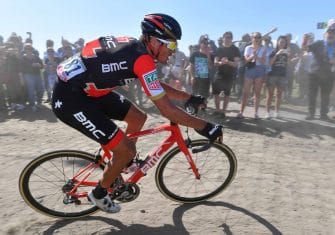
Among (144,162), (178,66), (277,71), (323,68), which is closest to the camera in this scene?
(144,162)

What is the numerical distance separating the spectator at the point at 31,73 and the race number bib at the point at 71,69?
728cm

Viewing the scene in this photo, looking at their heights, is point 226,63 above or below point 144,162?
above

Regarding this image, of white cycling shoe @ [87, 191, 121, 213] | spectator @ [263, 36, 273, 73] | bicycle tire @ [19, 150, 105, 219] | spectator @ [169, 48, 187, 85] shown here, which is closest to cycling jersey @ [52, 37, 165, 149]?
bicycle tire @ [19, 150, 105, 219]

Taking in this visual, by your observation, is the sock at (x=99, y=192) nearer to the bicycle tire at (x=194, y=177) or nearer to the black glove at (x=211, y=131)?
the bicycle tire at (x=194, y=177)

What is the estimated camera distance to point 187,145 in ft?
14.5

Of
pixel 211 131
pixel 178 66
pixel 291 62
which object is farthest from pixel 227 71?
pixel 211 131

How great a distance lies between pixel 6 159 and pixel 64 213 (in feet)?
8.63

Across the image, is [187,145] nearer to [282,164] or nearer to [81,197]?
[81,197]

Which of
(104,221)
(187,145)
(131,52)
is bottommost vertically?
(104,221)

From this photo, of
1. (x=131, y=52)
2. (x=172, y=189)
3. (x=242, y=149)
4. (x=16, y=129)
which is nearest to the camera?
(x=131, y=52)

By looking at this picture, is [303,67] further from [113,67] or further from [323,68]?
[113,67]

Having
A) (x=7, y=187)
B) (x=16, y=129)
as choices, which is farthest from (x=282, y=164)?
(x=16, y=129)

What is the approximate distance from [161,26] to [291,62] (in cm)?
949

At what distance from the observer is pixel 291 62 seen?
40.3ft
